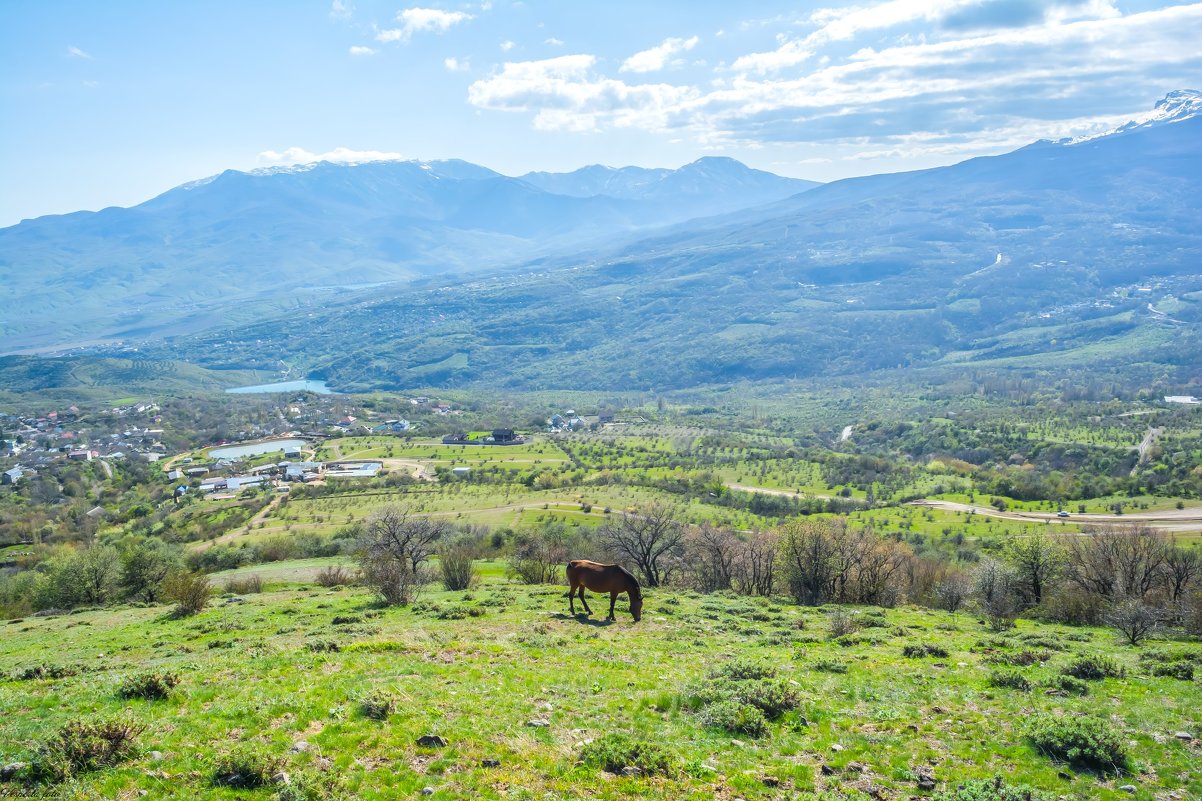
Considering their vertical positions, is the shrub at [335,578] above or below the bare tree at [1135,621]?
below

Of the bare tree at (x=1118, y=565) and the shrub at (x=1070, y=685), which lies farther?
the bare tree at (x=1118, y=565)

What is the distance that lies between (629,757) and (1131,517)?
87513 millimetres

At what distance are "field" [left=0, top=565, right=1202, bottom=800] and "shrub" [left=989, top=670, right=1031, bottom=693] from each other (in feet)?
0.49

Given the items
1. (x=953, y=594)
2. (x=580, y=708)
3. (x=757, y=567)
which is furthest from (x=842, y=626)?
(x=757, y=567)

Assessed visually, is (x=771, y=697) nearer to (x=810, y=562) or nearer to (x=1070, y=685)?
(x=1070, y=685)

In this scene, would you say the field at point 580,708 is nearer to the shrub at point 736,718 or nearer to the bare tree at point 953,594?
the shrub at point 736,718

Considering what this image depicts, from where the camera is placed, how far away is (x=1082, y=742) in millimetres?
11625

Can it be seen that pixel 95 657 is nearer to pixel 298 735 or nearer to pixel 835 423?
pixel 298 735

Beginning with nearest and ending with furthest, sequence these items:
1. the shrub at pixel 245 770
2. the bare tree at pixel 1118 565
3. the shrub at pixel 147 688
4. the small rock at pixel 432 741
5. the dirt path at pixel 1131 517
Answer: the shrub at pixel 245 770 → the small rock at pixel 432 741 → the shrub at pixel 147 688 → the bare tree at pixel 1118 565 → the dirt path at pixel 1131 517

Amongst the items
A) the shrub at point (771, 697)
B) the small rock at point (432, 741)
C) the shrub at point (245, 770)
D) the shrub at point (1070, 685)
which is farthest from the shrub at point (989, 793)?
the shrub at point (245, 770)

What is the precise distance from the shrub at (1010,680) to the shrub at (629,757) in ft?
31.8

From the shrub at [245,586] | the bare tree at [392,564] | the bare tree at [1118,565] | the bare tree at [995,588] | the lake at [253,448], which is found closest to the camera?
the bare tree at [392,564]

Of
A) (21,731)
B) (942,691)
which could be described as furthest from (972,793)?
(21,731)

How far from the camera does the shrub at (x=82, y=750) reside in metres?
9.85
